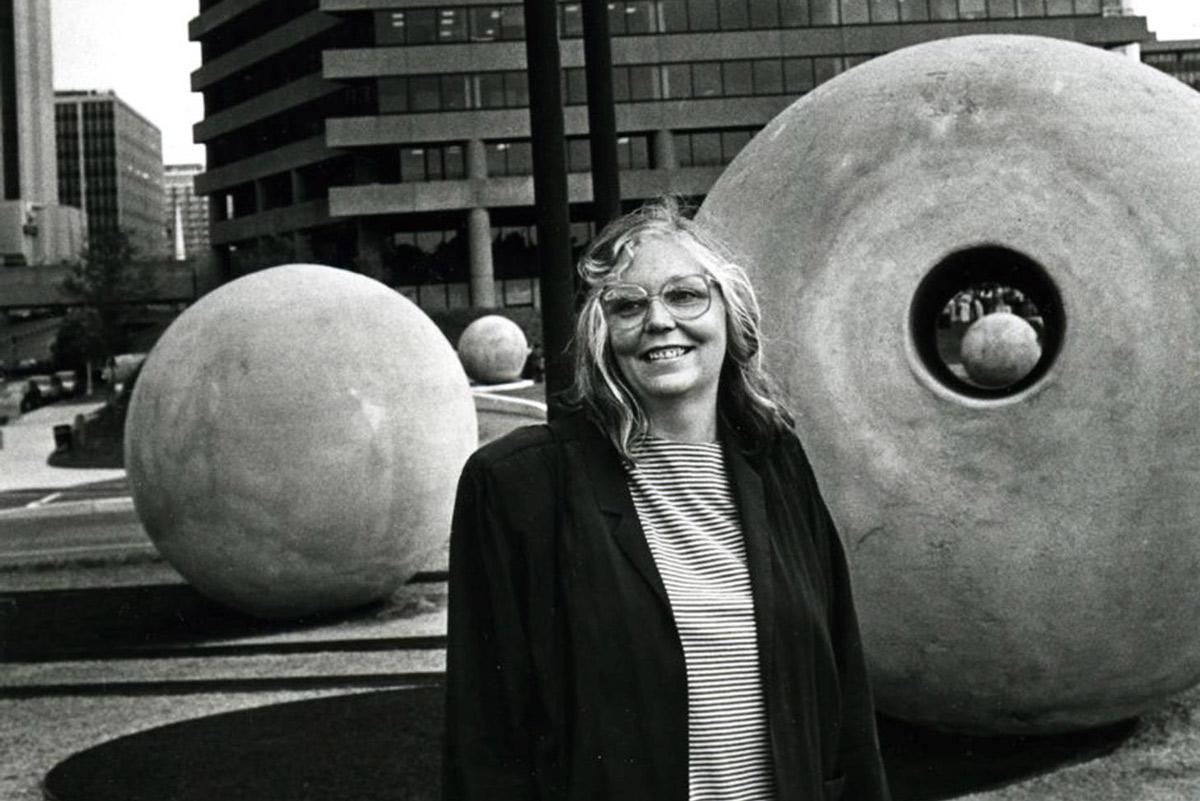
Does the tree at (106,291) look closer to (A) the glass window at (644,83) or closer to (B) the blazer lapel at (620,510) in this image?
(A) the glass window at (644,83)

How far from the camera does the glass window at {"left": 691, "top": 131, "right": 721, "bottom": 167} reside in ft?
219

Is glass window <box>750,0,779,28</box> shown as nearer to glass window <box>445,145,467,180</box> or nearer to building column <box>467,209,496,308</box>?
glass window <box>445,145,467,180</box>

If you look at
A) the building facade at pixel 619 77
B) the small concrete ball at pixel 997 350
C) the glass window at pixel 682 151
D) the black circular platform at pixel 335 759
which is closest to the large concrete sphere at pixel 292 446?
the black circular platform at pixel 335 759

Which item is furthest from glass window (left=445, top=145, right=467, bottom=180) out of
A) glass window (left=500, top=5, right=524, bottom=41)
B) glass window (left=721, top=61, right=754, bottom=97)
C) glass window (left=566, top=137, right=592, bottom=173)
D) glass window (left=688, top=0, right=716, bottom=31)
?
glass window (left=721, top=61, right=754, bottom=97)

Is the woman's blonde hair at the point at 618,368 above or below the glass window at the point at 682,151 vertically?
below

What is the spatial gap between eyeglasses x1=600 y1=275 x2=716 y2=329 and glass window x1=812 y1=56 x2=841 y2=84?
65.2m

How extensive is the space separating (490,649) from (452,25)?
6702cm

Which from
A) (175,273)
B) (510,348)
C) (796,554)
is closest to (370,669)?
(796,554)

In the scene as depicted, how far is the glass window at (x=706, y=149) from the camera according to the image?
66750mm

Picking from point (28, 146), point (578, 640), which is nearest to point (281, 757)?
point (578, 640)

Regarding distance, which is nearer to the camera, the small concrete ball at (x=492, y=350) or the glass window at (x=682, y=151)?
the small concrete ball at (x=492, y=350)

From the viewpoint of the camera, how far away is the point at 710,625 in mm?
2592

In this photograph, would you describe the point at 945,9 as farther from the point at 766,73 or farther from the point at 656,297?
the point at 656,297

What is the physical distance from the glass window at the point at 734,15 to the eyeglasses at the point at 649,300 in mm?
66120
